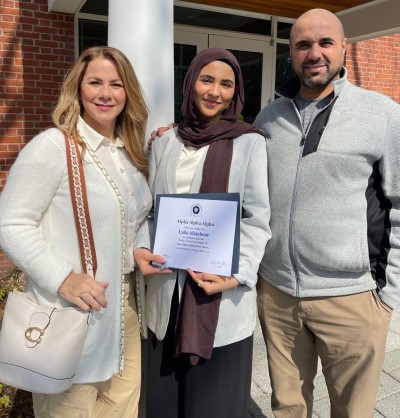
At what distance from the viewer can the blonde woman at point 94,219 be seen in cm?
170

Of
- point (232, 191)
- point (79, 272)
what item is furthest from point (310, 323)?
point (79, 272)

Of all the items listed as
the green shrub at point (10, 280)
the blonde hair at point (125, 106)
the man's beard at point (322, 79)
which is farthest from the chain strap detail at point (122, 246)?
the green shrub at point (10, 280)

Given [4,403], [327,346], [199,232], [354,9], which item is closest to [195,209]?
[199,232]

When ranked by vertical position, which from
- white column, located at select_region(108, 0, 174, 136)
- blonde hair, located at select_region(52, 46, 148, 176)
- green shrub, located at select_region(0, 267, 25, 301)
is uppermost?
white column, located at select_region(108, 0, 174, 136)

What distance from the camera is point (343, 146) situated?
1.94m

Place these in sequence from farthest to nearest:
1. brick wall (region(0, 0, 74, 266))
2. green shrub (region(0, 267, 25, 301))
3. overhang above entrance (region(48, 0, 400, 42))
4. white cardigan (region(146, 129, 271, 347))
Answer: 1. overhang above entrance (region(48, 0, 400, 42))
2. brick wall (region(0, 0, 74, 266))
3. green shrub (region(0, 267, 25, 301))
4. white cardigan (region(146, 129, 271, 347))

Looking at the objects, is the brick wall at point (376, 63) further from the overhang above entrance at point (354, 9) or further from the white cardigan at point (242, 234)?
the white cardigan at point (242, 234)

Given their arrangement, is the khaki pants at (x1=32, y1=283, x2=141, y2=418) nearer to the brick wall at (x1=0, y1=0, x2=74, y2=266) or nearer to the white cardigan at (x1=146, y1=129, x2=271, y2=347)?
the white cardigan at (x1=146, y1=129, x2=271, y2=347)

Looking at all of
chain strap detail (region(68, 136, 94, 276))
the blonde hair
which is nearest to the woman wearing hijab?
the blonde hair

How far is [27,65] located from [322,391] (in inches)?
186

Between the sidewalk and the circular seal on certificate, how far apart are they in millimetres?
1754

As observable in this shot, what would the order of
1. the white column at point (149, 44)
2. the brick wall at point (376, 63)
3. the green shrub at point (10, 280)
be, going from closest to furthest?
the white column at point (149, 44) → the green shrub at point (10, 280) → the brick wall at point (376, 63)

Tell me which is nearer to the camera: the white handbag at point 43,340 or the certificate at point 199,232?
the white handbag at point 43,340

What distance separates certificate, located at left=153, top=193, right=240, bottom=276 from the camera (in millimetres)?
1816
